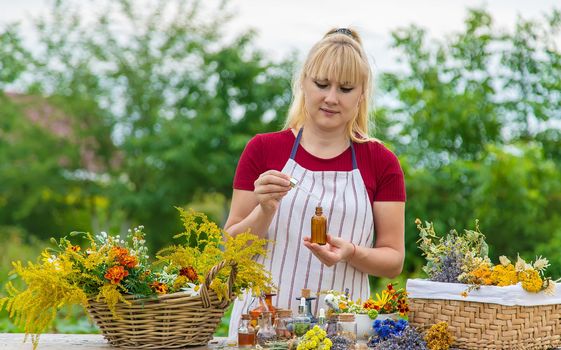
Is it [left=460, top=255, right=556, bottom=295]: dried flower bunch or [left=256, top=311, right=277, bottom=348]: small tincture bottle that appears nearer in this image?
[left=256, top=311, right=277, bottom=348]: small tincture bottle

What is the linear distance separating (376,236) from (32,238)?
18.1 m

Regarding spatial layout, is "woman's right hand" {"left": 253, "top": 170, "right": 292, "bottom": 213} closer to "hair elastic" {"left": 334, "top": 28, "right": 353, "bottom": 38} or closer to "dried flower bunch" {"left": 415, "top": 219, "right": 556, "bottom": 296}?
"dried flower bunch" {"left": 415, "top": 219, "right": 556, "bottom": 296}

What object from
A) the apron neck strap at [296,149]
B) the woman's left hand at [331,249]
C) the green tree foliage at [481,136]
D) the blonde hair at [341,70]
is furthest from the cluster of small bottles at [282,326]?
the green tree foliage at [481,136]

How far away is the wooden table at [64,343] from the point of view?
11.0ft

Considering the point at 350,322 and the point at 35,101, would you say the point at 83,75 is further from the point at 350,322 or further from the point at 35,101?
the point at 350,322

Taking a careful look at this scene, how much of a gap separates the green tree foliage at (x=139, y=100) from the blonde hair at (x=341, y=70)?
13.5m

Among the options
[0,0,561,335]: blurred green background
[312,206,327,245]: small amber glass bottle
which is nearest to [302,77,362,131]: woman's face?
[312,206,327,245]: small amber glass bottle


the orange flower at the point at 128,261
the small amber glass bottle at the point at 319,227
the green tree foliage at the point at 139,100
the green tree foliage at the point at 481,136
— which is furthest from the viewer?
the green tree foliage at the point at 139,100

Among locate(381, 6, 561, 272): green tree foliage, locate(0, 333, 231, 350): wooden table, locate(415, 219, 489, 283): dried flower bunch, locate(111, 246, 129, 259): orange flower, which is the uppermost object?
locate(381, 6, 561, 272): green tree foliage

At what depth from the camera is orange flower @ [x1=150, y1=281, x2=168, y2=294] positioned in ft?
10.4

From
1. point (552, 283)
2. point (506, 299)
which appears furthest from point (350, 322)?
point (552, 283)

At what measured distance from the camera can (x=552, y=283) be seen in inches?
132

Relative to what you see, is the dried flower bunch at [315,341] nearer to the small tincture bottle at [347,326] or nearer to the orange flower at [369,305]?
the small tincture bottle at [347,326]

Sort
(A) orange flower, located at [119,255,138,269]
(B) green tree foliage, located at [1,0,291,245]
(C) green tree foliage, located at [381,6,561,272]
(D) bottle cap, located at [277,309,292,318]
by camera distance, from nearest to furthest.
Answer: (A) orange flower, located at [119,255,138,269], (D) bottle cap, located at [277,309,292,318], (C) green tree foliage, located at [381,6,561,272], (B) green tree foliage, located at [1,0,291,245]
